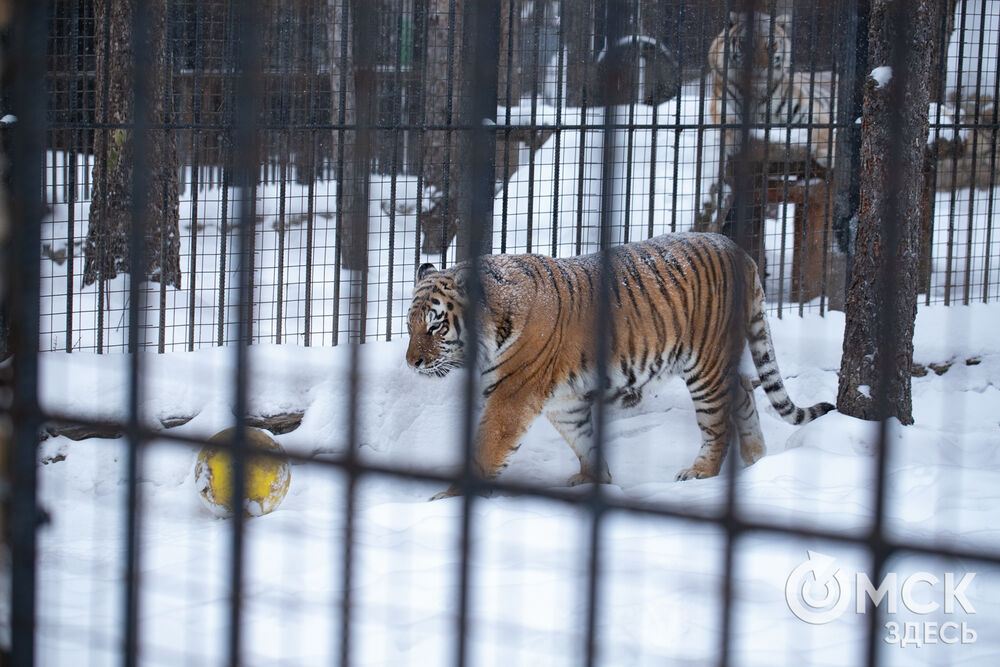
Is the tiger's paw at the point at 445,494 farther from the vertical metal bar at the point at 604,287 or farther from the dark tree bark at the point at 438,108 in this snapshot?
the vertical metal bar at the point at 604,287

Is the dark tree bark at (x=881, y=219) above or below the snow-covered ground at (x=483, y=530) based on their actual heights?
above

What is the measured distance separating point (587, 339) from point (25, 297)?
352 cm

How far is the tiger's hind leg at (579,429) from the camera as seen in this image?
5.50 metres

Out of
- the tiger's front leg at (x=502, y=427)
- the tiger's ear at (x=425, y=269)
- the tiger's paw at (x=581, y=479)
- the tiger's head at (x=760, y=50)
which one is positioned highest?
the tiger's head at (x=760, y=50)

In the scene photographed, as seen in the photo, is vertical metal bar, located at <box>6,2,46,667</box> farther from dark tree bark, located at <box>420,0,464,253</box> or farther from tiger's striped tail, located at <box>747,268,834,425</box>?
dark tree bark, located at <box>420,0,464,253</box>

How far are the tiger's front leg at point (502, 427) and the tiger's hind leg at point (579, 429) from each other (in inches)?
13.5

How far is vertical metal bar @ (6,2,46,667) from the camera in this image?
202 cm

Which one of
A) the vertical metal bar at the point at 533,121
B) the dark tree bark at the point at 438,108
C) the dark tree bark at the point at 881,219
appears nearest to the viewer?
the dark tree bark at the point at 881,219

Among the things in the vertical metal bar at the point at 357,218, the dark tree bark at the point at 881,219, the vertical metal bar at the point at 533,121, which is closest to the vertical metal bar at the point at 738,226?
the vertical metal bar at the point at 357,218

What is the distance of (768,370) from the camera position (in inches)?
226

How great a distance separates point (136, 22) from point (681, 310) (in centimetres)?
Answer: 403

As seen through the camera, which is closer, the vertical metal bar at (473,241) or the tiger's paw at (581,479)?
the vertical metal bar at (473,241)

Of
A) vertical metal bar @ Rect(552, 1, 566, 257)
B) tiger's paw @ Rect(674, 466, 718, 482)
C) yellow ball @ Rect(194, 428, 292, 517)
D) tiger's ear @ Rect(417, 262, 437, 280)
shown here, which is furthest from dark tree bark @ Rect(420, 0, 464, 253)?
yellow ball @ Rect(194, 428, 292, 517)

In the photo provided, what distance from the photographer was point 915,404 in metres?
6.30
